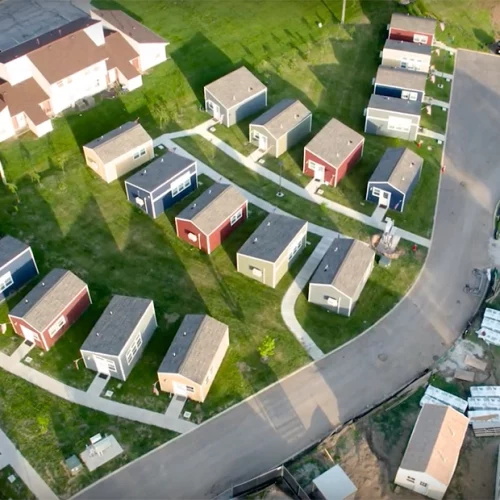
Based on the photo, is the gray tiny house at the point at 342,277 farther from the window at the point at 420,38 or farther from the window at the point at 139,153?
the window at the point at 420,38

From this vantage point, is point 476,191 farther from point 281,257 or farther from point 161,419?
point 161,419

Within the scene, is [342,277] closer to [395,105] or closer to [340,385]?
[340,385]

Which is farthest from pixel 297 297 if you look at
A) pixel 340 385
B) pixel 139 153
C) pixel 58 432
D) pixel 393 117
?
pixel 393 117

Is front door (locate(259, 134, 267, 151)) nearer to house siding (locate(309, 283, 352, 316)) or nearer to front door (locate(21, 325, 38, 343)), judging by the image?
house siding (locate(309, 283, 352, 316))

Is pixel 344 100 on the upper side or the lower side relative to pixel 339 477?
upper

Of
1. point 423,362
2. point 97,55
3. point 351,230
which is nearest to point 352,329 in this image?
point 423,362

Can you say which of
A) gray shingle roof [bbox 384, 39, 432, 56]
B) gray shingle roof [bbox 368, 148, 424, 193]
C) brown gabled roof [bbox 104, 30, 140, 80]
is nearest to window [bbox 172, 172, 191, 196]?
gray shingle roof [bbox 368, 148, 424, 193]
